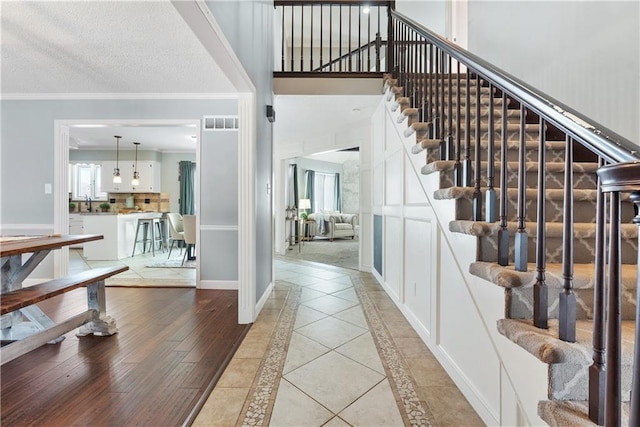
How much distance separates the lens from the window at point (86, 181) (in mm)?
7816

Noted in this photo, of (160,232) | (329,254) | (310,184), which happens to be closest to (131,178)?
(160,232)

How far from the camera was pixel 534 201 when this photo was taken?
5.26ft

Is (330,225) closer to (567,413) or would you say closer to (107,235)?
(107,235)

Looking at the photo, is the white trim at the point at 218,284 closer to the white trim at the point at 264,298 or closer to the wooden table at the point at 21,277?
the white trim at the point at 264,298

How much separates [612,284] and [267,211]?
3034mm

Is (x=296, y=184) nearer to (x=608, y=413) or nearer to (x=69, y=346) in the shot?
(x=69, y=346)

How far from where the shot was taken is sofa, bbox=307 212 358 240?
908cm

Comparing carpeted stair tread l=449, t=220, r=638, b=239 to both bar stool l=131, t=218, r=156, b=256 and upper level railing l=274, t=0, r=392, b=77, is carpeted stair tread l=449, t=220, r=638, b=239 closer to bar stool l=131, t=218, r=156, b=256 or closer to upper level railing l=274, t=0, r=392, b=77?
upper level railing l=274, t=0, r=392, b=77

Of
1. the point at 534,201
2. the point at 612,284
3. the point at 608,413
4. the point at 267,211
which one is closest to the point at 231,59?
the point at 267,211

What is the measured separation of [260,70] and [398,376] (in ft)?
9.46

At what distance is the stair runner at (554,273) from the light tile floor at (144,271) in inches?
144

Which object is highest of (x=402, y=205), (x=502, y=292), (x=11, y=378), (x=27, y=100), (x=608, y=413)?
(x=27, y=100)

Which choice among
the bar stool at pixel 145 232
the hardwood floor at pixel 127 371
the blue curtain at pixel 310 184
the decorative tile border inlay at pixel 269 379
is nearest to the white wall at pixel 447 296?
the decorative tile border inlay at pixel 269 379

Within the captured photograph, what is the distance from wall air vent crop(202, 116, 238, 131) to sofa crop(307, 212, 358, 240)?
5450mm
